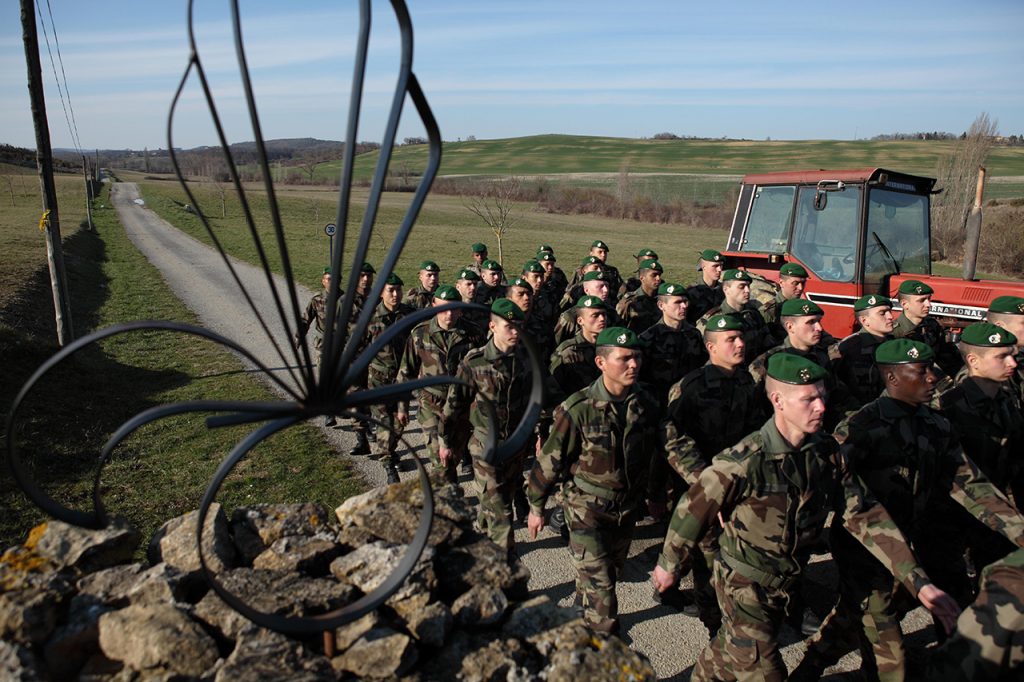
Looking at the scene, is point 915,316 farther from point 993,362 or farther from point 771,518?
point 771,518

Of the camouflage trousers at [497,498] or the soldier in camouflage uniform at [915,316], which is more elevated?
the soldier in camouflage uniform at [915,316]

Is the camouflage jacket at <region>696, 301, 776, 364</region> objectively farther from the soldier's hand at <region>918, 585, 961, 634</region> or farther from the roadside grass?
the roadside grass

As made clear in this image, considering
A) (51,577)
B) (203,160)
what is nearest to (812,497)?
(203,160)

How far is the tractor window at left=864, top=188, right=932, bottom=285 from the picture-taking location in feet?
26.8

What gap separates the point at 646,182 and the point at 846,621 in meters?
63.5

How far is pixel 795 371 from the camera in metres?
3.62

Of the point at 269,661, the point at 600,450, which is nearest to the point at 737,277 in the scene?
the point at 600,450

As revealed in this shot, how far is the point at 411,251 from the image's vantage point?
29406 millimetres

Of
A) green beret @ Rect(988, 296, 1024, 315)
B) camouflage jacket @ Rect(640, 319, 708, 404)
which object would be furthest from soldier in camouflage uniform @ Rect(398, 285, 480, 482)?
green beret @ Rect(988, 296, 1024, 315)

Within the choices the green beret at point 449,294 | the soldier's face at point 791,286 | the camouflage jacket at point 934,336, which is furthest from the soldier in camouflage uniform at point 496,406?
the camouflage jacket at point 934,336

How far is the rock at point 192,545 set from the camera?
312 centimetres

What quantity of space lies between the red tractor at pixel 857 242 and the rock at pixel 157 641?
25.7ft

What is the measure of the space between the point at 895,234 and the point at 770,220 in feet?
5.03

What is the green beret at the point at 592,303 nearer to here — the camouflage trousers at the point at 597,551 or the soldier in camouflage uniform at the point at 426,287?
the camouflage trousers at the point at 597,551
